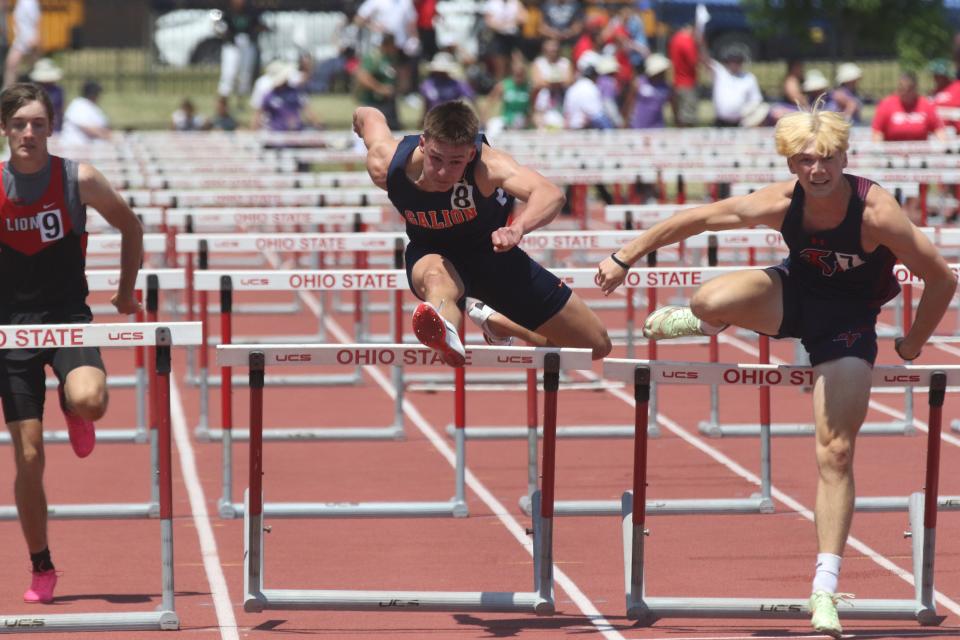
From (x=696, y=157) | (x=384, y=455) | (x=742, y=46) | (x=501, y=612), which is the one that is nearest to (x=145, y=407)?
(x=384, y=455)

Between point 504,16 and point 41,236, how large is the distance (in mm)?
20221

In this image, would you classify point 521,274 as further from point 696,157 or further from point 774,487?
point 696,157

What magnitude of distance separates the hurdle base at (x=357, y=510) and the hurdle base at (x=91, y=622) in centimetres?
175

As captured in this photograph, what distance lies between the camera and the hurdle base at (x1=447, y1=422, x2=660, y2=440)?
10422 mm

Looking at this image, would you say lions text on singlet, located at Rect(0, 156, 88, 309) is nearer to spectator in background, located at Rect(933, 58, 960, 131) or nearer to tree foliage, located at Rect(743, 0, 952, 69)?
spectator in background, located at Rect(933, 58, 960, 131)

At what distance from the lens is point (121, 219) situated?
7129mm

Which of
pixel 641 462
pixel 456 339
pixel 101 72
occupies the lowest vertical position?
pixel 641 462

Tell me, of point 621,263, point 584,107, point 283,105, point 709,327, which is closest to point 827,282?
point 709,327

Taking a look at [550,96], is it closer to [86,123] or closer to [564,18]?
[564,18]

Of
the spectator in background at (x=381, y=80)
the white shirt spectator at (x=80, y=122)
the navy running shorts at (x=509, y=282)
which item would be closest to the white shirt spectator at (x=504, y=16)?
the spectator in background at (x=381, y=80)

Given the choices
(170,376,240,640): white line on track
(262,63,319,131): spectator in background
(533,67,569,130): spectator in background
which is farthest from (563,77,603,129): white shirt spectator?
(170,376,240,640): white line on track

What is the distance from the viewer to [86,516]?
850cm

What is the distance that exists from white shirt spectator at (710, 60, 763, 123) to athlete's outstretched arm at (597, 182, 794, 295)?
16.1 m

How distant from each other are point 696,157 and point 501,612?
11.3 meters
